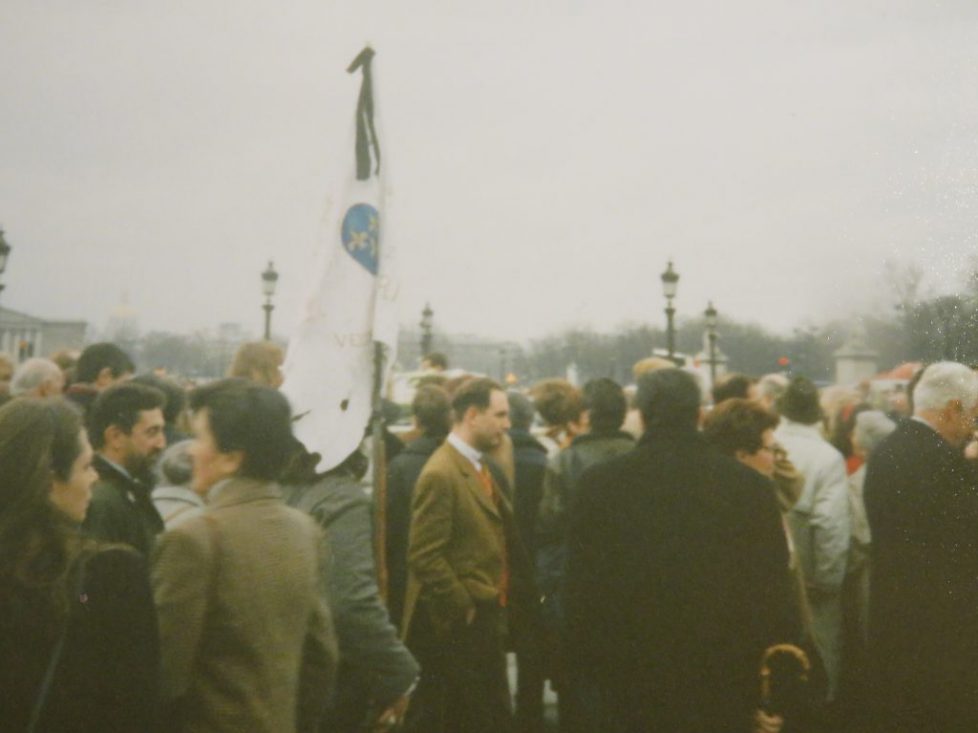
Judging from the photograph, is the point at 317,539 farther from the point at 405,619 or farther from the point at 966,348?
the point at 966,348

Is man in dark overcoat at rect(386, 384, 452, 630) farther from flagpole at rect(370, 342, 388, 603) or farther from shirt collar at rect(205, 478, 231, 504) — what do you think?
shirt collar at rect(205, 478, 231, 504)

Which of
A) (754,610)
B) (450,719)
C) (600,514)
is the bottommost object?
(450,719)

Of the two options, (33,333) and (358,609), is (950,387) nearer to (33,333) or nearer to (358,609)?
(358,609)

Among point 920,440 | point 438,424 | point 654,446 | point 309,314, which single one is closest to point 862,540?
point 920,440

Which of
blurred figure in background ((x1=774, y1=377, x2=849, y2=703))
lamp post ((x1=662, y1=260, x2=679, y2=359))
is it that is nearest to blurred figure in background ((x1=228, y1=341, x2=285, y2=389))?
blurred figure in background ((x1=774, y1=377, x2=849, y2=703))

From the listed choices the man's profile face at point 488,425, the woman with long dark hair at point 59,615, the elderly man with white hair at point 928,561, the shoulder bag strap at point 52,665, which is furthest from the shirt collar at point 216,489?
the elderly man with white hair at point 928,561

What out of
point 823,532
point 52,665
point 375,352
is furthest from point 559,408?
point 52,665

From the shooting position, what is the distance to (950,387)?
4309 mm

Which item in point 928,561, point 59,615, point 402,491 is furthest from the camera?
point 402,491

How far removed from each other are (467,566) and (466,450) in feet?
2.02

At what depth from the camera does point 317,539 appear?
294 centimetres

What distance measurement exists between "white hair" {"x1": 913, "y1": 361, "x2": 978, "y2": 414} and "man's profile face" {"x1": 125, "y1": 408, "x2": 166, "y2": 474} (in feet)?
10.6

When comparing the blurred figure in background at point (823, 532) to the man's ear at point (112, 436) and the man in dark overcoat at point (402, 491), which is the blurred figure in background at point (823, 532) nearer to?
the man in dark overcoat at point (402, 491)

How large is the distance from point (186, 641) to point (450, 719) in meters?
2.75
